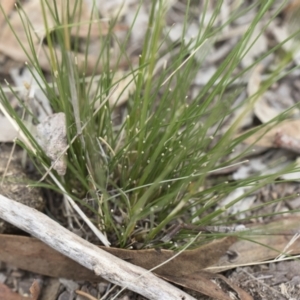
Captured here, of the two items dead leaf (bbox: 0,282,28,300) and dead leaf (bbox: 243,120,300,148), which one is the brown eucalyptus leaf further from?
dead leaf (bbox: 243,120,300,148)

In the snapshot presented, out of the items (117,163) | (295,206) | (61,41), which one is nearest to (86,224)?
(117,163)

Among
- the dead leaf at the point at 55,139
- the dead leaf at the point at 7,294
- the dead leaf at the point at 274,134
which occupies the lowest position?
the dead leaf at the point at 7,294

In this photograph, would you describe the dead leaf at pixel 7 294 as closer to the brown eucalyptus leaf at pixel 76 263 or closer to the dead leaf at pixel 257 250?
the brown eucalyptus leaf at pixel 76 263

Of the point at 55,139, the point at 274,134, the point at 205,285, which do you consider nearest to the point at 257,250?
the point at 205,285

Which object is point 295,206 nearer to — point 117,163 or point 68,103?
point 117,163

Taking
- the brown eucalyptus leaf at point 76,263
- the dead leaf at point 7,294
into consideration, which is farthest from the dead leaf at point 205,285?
the dead leaf at point 7,294

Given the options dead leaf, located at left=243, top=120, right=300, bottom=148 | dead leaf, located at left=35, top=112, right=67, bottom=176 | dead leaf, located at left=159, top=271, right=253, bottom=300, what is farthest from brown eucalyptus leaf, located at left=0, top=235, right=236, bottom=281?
dead leaf, located at left=243, top=120, right=300, bottom=148

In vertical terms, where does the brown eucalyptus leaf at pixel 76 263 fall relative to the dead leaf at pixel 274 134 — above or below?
below
